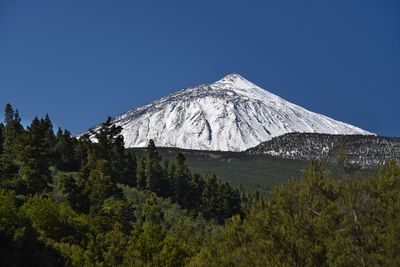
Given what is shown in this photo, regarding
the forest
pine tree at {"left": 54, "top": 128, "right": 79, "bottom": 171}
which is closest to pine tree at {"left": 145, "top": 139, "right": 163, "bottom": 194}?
the forest

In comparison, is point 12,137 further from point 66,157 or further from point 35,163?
point 35,163

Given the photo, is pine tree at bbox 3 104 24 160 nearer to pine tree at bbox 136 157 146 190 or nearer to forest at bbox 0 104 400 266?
forest at bbox 0 104 400 266

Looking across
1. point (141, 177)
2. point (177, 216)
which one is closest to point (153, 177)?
point (141, 177)

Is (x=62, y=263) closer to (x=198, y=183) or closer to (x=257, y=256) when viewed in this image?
(x=257, y=256)

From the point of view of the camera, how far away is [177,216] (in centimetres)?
9225

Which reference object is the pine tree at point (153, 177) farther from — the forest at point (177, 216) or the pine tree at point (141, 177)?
the pine tree at point (141, 177)

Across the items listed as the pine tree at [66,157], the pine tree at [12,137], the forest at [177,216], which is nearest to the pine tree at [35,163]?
the forest at [177,216]

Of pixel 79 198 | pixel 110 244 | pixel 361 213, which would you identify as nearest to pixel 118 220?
pixel 79 198

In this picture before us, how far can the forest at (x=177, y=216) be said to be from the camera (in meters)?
23.4

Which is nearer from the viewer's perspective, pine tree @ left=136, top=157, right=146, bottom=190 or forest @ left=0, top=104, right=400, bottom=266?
forest @ left=0, top=104, right=400, bottom=266

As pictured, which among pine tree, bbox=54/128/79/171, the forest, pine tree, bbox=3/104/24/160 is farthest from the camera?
pine tree, bbox=54/128/79/171

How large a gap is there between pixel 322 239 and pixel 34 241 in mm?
27909

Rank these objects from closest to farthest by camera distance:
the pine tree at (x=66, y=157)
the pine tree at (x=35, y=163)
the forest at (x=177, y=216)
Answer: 1. the forest at (x=177, y=216)
2. the pine tree at (x=35, y=163)
3. the pine tree at (x=66, y=157)

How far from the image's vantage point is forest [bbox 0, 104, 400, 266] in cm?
2344
